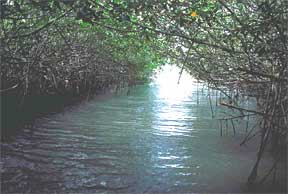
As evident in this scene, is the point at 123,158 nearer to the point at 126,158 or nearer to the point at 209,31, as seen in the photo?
the point at 126,158

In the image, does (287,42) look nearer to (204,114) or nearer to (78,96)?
(204,114)

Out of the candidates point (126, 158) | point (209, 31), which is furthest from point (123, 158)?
point (209, 31)

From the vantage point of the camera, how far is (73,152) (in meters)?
5.58

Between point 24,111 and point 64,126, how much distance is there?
2.11 m

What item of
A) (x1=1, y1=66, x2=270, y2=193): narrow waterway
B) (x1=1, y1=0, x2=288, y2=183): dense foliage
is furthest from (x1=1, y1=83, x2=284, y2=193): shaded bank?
(x1=1, y1=0, x2=288, y2=183): dense foliage

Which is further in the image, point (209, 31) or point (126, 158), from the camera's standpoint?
point (126, 158)

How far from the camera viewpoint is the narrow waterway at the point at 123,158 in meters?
4.26

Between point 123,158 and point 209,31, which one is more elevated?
point 209,31

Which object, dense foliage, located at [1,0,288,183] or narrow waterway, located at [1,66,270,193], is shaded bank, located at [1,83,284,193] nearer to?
narrow waterway, located at [1,66,270,193]

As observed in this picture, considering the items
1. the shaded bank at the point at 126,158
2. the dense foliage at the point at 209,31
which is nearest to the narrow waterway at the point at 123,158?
the shaded bank at the point at 126,158

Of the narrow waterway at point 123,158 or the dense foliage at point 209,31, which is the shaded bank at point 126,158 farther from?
the dense foliage at point 209,31

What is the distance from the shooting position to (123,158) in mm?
5281

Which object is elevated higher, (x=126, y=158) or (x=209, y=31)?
(x=209, y=31)

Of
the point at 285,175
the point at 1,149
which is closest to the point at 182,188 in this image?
the point at 285,175
